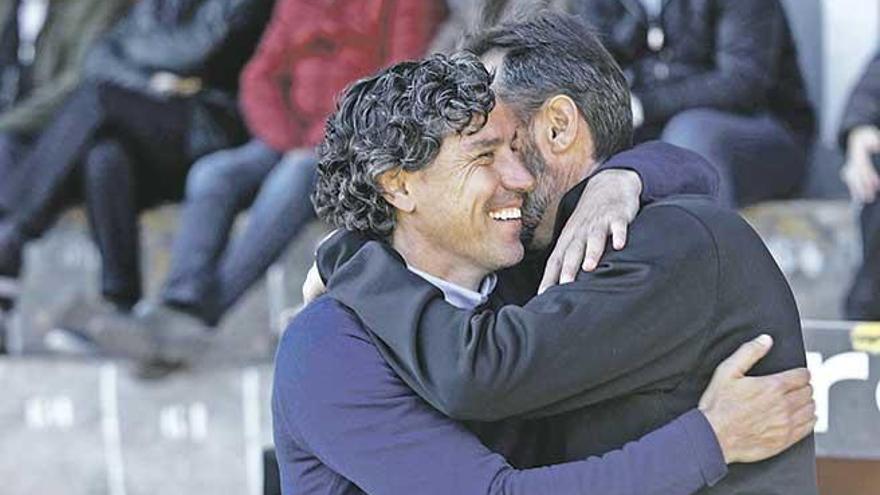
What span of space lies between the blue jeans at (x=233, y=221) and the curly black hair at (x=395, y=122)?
2.54m

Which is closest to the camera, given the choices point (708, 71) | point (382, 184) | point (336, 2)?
point (382, 184)

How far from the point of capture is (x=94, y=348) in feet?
17.2

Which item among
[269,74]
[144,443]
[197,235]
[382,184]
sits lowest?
[144,443]

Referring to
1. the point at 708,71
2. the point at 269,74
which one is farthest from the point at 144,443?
the point at 708,71

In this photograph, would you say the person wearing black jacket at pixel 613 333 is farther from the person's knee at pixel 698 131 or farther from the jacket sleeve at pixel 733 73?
the jacket sleeve at pixel 733 73

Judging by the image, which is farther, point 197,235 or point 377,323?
point 197,235

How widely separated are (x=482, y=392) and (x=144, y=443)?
3.46 m

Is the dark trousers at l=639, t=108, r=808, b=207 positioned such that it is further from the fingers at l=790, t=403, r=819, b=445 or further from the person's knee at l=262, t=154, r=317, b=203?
the fingers at l=790, t=403, r=819, b=445

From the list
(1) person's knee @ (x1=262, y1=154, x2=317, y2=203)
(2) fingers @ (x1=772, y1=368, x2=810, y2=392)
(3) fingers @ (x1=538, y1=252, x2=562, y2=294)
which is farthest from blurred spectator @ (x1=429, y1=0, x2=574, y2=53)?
(2) fingers @ (x1=772, y1=368, x2=810, y2=392)

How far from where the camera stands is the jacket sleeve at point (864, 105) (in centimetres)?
441

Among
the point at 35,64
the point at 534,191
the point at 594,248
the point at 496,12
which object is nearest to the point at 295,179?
the point at 35,64

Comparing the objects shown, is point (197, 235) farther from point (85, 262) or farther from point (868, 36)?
point (868, 36)

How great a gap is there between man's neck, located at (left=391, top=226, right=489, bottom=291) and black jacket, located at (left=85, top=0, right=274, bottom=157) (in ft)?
9.85

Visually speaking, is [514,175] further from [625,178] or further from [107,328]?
[107,328]
